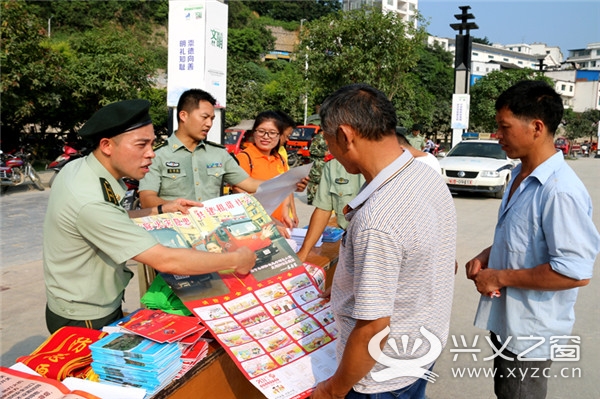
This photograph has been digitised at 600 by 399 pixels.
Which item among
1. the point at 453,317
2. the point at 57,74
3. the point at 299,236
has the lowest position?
the point at 453,317

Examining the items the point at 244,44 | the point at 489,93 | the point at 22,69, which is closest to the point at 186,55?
the point at 22,69

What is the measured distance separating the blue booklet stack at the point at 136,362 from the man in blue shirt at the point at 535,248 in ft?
3.99

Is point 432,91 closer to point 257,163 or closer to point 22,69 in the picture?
point 22,69

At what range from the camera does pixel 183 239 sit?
Answer: 194 centimetres

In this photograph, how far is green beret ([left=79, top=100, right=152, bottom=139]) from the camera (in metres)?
1.69

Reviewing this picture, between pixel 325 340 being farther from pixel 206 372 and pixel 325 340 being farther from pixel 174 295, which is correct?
pixel 174 295

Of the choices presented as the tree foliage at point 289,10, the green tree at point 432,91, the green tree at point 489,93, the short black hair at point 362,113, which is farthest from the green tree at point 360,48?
the tree foliage at point 289,10

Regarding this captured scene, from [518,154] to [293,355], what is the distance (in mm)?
1157

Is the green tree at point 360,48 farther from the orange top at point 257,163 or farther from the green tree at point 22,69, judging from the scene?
the orange top at point 257,163

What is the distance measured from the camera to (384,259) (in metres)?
1.21

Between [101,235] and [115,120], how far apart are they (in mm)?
404

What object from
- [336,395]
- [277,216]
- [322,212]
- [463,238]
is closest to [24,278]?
[277,216]

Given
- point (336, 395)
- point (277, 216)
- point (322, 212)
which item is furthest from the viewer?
point (277, 216)

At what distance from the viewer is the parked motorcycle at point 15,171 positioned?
373 inches
